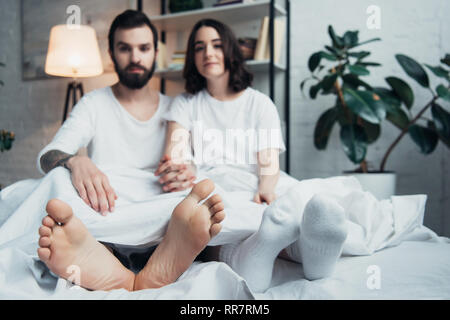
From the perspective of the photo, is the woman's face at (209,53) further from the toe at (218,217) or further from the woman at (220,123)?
the toe at (218,217)

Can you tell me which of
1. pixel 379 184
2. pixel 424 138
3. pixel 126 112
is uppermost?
pixel 126 112

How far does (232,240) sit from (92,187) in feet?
1.15

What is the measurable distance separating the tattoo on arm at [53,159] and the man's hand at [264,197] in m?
0.55

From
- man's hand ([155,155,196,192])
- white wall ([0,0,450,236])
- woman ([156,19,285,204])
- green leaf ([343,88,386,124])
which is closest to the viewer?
man's hand ([155,155,196,192])

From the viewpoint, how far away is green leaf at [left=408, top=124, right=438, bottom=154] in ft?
5.13

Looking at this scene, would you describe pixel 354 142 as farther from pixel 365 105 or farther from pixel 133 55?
pixel 133 55

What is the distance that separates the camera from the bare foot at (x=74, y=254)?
619mm

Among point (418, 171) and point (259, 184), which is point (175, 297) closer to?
point (259, 184)

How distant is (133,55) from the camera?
142cm

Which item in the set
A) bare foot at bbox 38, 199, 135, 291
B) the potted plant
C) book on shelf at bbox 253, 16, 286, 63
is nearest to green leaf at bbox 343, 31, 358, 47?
the potted plant

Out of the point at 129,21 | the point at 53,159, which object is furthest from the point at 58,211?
the point at 129,21

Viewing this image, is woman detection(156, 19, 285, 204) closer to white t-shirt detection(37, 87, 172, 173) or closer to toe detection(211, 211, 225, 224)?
white t-shirt detection(37, 87, 172, 173)

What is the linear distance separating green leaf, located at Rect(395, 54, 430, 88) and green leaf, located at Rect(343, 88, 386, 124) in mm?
195

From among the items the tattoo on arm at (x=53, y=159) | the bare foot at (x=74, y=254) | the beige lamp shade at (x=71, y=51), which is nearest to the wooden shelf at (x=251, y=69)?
the beige lamp shade at (x=71, y=51)
